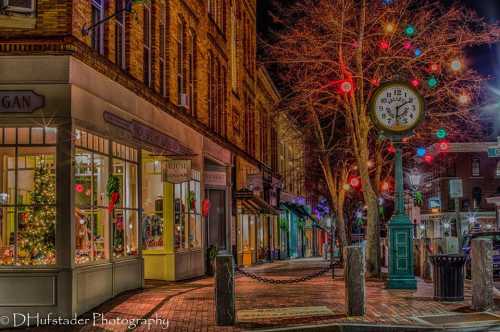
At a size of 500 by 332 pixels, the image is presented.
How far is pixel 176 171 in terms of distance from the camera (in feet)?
68.2

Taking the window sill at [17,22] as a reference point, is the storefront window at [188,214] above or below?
below

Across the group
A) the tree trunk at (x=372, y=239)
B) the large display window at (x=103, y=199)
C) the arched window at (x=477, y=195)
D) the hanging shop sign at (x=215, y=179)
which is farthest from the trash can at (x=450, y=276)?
the arched window at (x=477, y=195)

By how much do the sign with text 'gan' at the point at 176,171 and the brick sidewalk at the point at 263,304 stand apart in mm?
3020

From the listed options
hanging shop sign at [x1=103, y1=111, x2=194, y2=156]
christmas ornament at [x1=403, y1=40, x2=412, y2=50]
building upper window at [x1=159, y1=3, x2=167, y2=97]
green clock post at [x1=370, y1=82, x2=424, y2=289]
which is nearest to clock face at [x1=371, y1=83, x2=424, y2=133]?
green clock post at [x1=370, y1=82, x2=424, y2=289]

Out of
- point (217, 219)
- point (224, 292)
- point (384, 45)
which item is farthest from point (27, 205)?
point (217, 219)

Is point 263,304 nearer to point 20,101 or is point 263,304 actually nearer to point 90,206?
point 90,206

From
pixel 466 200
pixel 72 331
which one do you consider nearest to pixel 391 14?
pixel 72 331

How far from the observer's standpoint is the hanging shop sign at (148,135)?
51.9 feet

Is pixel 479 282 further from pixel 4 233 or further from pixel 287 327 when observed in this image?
pixel 4 233

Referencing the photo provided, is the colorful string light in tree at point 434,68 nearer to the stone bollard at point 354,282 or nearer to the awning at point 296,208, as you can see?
the stone bollard at point 354,282

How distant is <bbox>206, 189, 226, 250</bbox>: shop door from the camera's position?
28703 mm

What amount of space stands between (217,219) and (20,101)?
16.4 meters

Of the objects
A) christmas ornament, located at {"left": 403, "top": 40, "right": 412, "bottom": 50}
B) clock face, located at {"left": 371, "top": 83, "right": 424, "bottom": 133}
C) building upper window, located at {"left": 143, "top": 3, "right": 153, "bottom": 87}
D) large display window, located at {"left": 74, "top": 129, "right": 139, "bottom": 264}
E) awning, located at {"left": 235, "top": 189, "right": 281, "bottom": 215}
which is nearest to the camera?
large display window, located at {"left": 74, "top": 129, "right": 139, "bottom": 264}

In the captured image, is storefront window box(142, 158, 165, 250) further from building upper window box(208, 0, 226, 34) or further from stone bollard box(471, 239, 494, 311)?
stone bollard box(471, 239, 494, 311)
